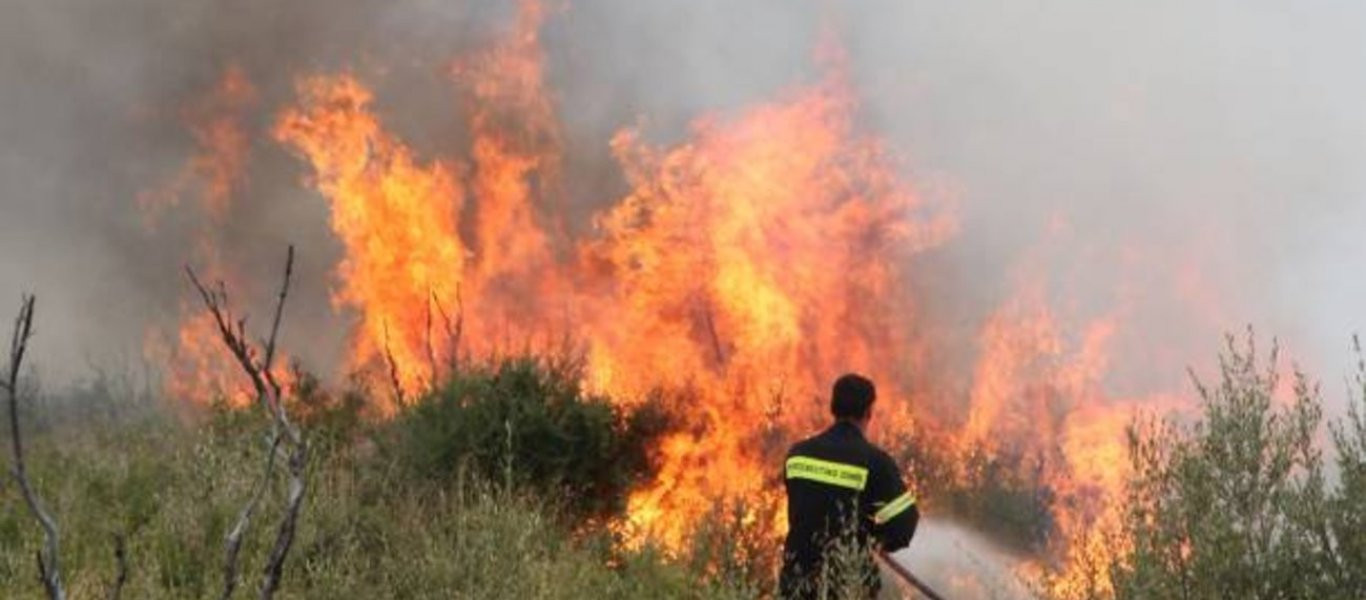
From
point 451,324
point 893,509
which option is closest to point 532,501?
point 893,509

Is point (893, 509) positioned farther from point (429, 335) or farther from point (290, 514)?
point (429, 335)

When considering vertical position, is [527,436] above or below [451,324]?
below

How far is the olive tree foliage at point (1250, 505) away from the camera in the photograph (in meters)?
4.81

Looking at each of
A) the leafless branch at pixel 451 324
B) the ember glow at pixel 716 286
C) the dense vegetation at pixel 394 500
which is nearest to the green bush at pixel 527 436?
the dense vegetation at pixel 394 500

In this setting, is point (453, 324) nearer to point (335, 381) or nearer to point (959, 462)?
point (335, 381)

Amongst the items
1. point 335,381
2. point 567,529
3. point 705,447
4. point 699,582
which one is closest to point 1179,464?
point 699,582

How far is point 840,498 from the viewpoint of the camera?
5738mm

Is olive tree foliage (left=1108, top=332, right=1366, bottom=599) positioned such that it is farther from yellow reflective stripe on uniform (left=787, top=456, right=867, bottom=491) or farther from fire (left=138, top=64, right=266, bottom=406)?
fire (left=138, top=64, right=266, bottom=406)

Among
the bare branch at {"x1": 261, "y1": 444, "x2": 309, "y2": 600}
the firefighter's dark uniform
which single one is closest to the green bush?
the firefighter's dark uniform

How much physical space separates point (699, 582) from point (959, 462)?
16.2 ft

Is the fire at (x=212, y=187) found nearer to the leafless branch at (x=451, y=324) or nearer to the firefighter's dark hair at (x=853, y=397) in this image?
the leafless branch at (x=451, y=324)

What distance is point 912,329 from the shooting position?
42.0ft

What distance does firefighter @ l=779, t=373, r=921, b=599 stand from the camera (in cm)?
566

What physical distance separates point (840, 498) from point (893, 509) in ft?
0.84
